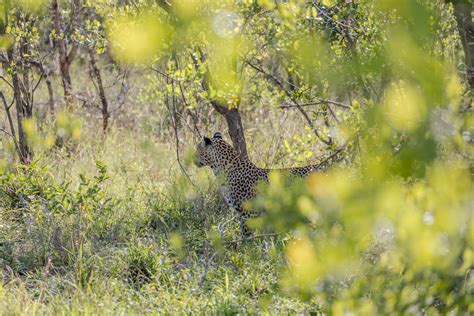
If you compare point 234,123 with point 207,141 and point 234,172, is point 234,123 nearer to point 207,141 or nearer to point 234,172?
point 207,141

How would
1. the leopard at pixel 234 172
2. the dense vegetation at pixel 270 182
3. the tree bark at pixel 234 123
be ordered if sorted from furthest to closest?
1. the tree bark at pixel 234 123
2. the leopard at pixel 234 172
3. the dense vegetation at pixel 270 182

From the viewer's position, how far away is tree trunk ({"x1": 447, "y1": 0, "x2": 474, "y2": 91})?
4.32 m

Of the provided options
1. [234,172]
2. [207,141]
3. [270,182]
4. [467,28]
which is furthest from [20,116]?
[467,28]

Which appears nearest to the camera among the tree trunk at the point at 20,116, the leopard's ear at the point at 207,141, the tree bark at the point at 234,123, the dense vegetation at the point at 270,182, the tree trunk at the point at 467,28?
the dense vegetation at the point at 270,182

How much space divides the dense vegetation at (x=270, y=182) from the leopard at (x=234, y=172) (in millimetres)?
147

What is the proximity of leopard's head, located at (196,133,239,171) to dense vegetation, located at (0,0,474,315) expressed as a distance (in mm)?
137

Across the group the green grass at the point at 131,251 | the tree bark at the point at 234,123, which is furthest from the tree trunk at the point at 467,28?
the tree bark at the point at 234,123

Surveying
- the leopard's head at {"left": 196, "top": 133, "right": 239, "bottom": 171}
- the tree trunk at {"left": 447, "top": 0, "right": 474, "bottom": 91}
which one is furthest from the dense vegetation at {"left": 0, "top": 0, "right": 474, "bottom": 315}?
the leopard's head at {"left": 196, "top": 133, "right": 239, "bottom": 171}

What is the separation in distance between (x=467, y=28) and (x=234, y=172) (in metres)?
3.39

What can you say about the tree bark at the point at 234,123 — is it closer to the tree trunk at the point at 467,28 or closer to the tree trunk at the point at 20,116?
the tree trunk at the point at 20,116

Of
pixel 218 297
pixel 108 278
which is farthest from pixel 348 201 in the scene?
pixel 108 278

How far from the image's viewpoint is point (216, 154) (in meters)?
7.61

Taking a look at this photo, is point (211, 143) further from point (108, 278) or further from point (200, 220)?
point (108, 278)

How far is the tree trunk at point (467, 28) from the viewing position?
4320 mm
